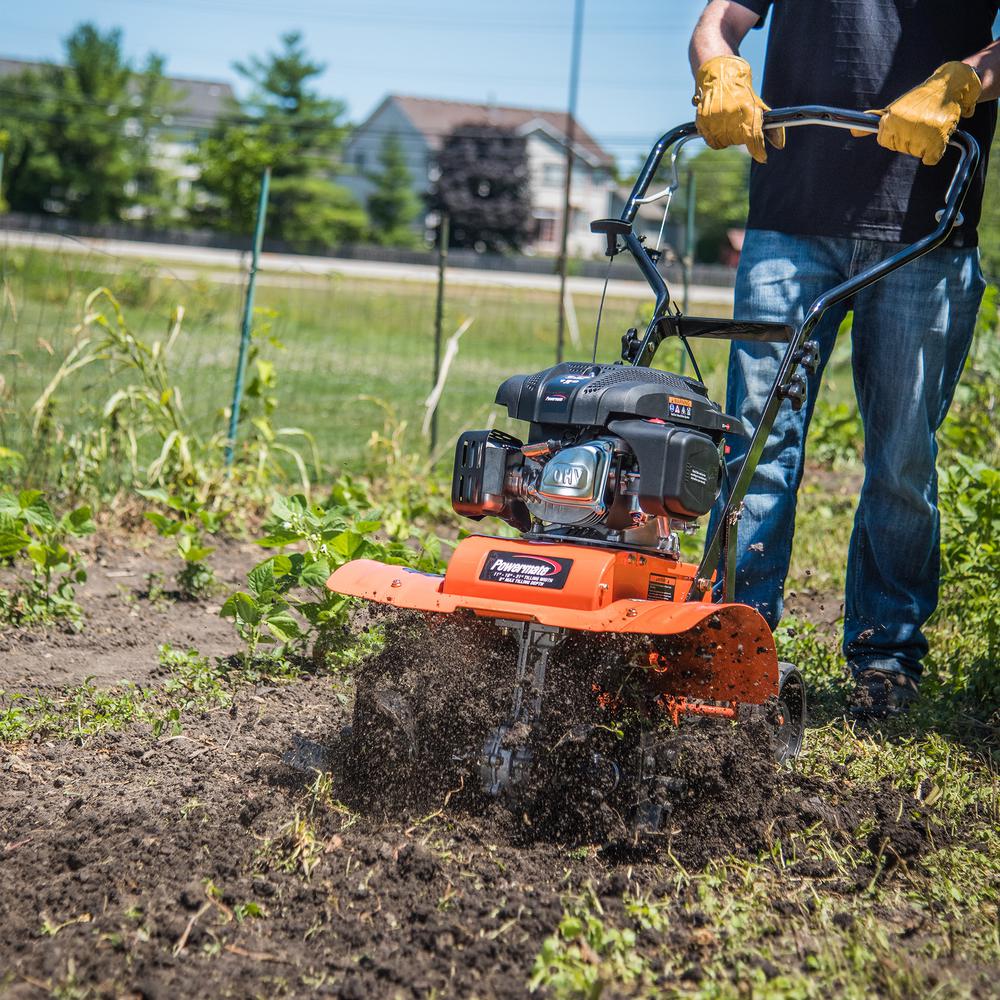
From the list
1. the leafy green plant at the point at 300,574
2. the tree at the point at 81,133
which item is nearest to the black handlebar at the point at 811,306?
the leafy green plant at the point at 300,574

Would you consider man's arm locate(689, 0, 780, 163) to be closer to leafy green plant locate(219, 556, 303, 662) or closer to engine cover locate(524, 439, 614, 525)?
engine cover locate(524, 439, 614, 525)

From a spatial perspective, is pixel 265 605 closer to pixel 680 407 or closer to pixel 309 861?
pixel 309 861

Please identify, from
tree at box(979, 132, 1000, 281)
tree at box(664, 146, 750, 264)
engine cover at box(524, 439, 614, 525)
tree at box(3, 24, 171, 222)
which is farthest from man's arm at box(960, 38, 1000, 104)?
tree at box(664, 146, 750, 264)

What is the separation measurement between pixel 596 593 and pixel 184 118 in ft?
186

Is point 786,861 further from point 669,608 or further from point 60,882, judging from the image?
point 60,882

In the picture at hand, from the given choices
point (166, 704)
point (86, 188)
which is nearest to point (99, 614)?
point (166, 704)

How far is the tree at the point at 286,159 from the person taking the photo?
36.9 m

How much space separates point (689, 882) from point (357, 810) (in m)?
0.67

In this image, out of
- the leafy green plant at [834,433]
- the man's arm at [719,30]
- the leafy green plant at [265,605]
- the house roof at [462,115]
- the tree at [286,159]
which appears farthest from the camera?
the house roof at [462,115]

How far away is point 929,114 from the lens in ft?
8.43

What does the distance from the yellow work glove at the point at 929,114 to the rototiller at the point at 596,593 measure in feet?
1.63

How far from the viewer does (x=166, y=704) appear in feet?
10.0

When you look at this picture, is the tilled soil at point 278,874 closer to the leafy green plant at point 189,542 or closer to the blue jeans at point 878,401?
the blue jeans at point 878,401

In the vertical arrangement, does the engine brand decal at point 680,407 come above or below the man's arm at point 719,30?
below
